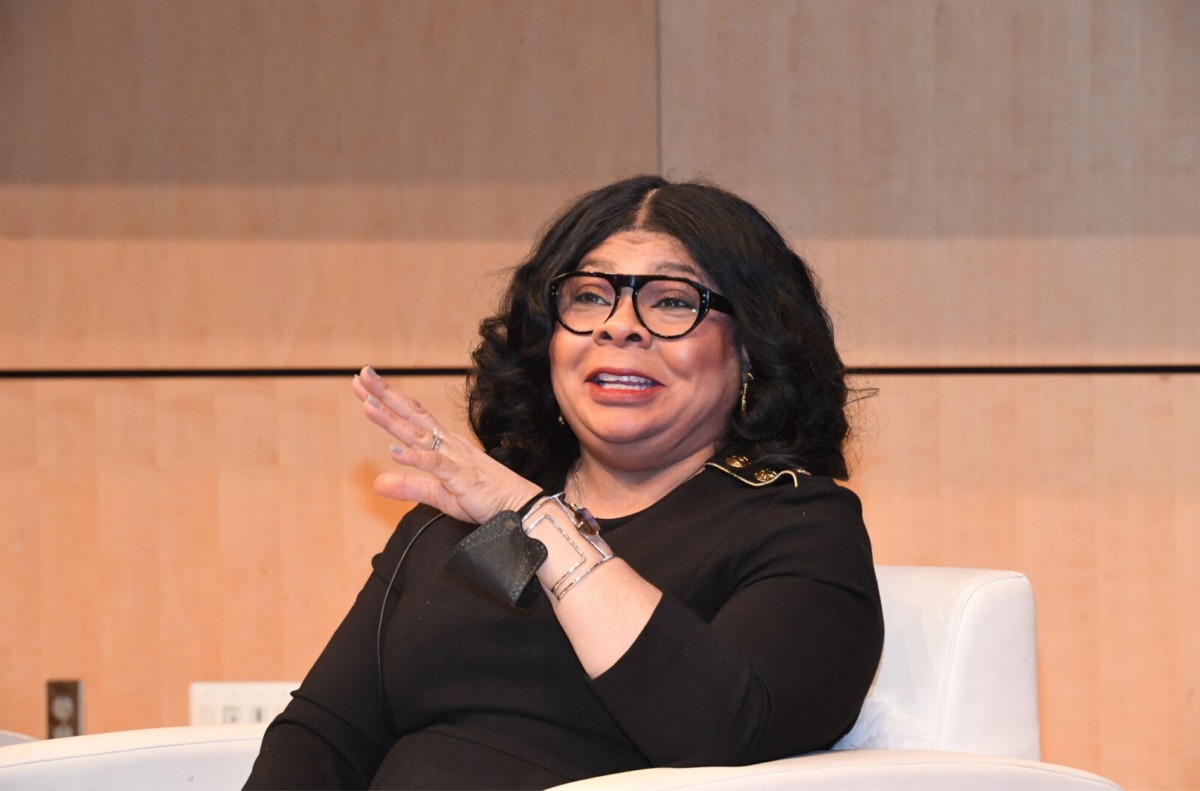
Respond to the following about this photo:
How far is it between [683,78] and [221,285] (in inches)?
41.9

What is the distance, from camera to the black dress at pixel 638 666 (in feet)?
4.24

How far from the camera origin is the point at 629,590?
133cm

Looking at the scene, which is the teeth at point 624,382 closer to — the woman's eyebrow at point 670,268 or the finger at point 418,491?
the woman's eyebrow at point 670,268

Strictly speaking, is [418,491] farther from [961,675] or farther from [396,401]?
[961,675]

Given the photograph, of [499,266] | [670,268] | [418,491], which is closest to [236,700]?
[499,266]

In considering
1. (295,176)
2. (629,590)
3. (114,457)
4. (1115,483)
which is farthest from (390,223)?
(1115,483)

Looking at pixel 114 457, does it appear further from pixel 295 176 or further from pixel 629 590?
pixel 629 590

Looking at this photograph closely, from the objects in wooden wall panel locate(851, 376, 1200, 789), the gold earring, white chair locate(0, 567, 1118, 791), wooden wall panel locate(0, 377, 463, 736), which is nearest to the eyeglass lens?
the gold earring

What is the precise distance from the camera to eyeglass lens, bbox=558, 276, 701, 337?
1.65 metres

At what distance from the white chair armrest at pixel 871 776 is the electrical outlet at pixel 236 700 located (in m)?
1.44

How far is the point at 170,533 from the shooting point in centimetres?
256

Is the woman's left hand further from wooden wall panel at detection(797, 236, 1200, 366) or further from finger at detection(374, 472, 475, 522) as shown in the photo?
wooden wall panel at detection(797, 236, 1200, 366)

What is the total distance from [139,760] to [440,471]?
2.05 feet

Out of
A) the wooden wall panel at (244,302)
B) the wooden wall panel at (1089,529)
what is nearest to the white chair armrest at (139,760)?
the wooden wall panel at (244,302)
